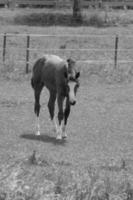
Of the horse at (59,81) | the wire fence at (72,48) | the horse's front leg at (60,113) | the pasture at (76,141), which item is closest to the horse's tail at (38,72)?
the horse at (59,81)

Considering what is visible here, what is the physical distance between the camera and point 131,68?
837 inches

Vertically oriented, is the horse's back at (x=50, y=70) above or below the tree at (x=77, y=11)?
above

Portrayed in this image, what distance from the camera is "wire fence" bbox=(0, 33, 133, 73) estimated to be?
72.7 ft

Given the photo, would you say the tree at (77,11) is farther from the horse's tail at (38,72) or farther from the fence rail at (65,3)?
the horse's tail at (38,72)

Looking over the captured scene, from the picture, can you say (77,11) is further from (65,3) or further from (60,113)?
(60,113)

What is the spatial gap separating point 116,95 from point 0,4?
33373mm

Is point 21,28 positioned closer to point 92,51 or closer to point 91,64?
point 92,51

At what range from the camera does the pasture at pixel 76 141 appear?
5543 mm

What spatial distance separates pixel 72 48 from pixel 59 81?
16132 millimetres

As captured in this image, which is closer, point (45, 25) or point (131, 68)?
point (131, 68)

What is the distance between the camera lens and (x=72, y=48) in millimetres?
27172

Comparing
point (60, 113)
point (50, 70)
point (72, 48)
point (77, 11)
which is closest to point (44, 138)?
point (60, 113)

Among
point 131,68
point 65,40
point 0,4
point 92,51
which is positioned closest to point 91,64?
point 131,68

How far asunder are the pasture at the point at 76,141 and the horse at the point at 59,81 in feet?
1.38
